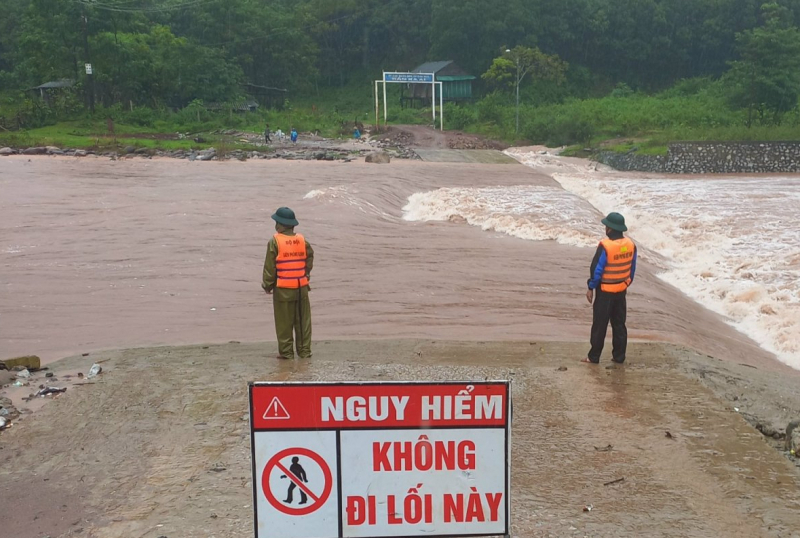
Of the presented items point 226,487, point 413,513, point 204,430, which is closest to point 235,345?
point 204,430

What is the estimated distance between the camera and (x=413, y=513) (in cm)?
318

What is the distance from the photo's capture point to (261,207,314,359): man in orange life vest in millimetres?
8273

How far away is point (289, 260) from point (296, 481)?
5.30 m

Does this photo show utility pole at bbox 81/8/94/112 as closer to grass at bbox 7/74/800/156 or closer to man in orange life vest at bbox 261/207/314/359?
grass at bbox 7/74/800/156

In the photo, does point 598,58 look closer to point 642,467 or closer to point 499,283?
point 499,283

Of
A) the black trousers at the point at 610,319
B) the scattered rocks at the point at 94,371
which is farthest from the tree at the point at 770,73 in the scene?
the scattered rocks at the point at 94,371

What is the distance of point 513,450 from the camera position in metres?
5.95

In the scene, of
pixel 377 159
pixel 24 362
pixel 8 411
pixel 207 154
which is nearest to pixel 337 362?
pixel 8 411

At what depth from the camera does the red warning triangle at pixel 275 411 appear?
10.1 ft

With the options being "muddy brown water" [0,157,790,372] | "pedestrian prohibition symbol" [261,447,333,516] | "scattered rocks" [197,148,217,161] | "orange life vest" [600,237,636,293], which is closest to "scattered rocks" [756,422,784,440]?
"orange life vest" [600,237,636,293]

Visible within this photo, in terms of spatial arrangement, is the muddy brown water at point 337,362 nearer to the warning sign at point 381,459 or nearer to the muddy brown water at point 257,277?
the muddy brown water at point 257,277

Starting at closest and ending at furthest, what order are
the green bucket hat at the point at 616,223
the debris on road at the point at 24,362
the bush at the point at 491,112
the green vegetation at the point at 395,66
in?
the green bucket hat at the point at 616,223
the debris on road at the point at 24,362
the green vegetation at the point at 395,66
the bush at the point at 491,112

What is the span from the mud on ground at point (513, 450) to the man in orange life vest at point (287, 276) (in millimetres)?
396

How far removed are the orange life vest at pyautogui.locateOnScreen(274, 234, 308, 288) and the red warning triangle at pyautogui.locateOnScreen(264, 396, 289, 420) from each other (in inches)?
208
